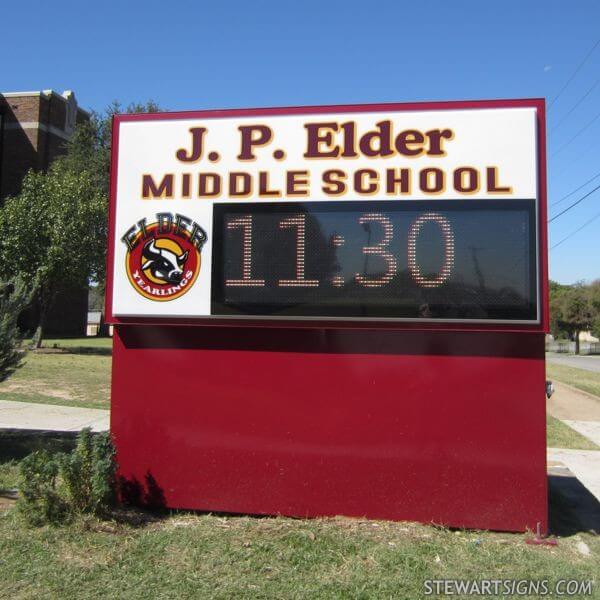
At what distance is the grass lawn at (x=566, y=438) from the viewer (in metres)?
9.25

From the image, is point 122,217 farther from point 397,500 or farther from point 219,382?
point 397,500

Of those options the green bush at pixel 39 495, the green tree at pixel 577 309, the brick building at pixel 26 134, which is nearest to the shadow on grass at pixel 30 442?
the green bush at pixel 39 495

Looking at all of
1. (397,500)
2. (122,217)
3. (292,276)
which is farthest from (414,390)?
(122,217)

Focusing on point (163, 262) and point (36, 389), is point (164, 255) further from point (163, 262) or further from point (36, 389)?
point (36, 389)

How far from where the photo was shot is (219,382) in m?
5.08

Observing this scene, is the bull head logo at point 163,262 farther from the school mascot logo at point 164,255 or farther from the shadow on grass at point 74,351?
the shadow on grass at point 74,351

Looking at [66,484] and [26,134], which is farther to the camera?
[26,134]

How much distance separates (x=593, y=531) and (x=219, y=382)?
338cm

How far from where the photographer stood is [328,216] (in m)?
4.77

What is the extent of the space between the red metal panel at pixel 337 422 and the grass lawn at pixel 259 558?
0.77 ft

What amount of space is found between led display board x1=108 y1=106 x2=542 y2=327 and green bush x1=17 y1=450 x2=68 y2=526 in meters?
1.34

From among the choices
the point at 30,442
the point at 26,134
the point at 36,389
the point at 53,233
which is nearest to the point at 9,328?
the point at 30,442

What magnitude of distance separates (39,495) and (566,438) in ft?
27.0

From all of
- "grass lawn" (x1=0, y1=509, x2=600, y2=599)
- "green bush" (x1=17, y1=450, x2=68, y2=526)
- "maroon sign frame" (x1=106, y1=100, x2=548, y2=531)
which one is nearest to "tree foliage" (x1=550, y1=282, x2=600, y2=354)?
"grass lawn" (x1=0, y1=509, x2=600, y2=599)
